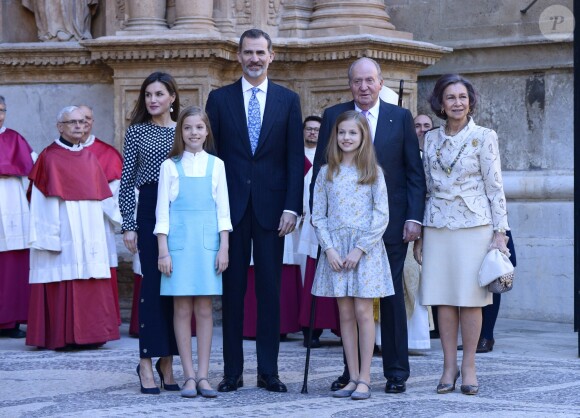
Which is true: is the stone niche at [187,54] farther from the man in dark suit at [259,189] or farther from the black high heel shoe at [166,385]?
the black high heel shoe at [166,385]

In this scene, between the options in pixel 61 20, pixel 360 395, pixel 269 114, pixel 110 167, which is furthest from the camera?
pixel 61 20

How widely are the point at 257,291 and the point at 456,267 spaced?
1123 mm

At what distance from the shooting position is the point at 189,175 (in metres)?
7.62

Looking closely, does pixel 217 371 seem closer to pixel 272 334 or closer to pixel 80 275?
pixel 272 334

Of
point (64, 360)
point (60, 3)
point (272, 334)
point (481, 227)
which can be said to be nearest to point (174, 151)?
point (272, 334)

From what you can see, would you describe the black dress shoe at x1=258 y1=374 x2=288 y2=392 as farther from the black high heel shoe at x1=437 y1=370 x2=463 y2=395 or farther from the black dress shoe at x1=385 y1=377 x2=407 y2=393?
the black high heel shoe at x1=437 y1=370 x2=463 y2=395

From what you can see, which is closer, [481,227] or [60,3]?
[481,227]

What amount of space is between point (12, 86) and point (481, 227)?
19.4 ft

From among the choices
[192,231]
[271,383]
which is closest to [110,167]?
[192,231]

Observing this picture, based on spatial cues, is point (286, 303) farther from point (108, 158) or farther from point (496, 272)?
point (496, 272)

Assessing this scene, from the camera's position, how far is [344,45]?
11.4m

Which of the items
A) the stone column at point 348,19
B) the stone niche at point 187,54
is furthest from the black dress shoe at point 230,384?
the stone column at point 348,19

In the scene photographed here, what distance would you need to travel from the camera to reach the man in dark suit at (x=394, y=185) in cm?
770

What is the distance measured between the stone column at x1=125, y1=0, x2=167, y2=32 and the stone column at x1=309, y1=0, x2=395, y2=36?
1287 mm
